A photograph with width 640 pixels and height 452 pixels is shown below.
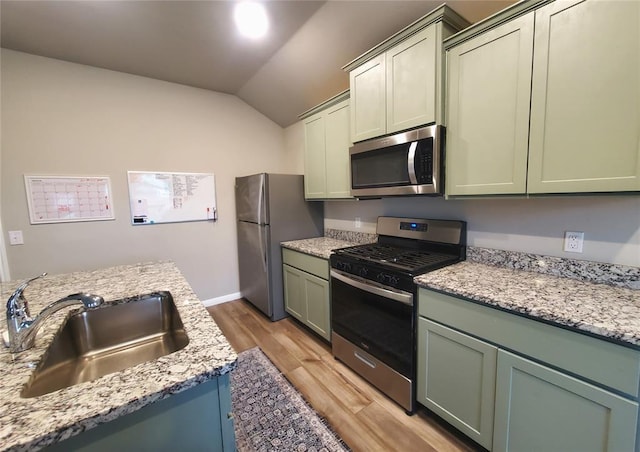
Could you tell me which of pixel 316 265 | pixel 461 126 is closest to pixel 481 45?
pixel 461 126

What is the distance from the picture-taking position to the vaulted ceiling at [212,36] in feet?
6.07

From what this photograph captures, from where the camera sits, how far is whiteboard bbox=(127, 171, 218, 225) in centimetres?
285

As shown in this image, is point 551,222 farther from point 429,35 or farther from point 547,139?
point 429,35

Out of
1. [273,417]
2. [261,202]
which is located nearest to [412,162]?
[261,202]

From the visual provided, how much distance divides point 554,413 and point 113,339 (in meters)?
1.99

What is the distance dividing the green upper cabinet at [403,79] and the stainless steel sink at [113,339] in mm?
1705

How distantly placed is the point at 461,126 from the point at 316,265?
5.05 feet

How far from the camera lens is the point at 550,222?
1.50m

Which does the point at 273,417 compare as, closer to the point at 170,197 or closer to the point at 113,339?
the point at 113,339

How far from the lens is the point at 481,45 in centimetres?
143

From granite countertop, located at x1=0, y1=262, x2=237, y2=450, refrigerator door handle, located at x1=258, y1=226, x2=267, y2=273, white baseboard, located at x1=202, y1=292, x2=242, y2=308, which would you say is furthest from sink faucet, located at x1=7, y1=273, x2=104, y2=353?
white baseboard, located at x1=202, y1=292, x2=242, y2=308

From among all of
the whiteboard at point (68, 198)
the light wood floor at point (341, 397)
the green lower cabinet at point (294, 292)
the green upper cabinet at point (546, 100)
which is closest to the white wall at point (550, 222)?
the green upper cabinet at point (546, 100)

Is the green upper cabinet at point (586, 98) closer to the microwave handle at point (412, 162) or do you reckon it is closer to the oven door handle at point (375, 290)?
the microwave handle at point (412, 162)

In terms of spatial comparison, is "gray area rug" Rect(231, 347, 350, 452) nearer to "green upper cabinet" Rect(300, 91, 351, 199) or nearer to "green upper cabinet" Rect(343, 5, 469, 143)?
"green upper cabinet" Rect(300, 91, 351, 199)
